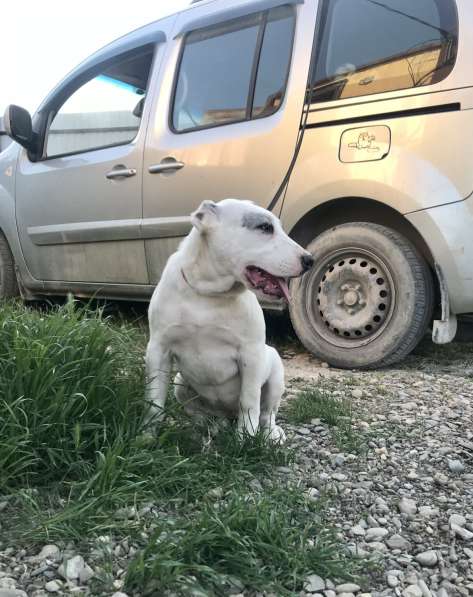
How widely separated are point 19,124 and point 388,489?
4245 millimetres

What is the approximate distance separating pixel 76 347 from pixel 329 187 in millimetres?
2061

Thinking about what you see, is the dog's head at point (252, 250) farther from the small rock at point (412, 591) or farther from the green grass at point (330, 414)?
the small rock at point (412, 591)

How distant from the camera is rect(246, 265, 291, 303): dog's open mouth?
240cm

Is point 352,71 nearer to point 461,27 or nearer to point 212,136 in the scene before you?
point 461,27

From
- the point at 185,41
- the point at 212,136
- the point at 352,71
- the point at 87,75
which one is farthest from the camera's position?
the point at 87,75

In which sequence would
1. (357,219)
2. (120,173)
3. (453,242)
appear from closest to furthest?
1. (453,242)
2. (357,219)
3. (120,173)

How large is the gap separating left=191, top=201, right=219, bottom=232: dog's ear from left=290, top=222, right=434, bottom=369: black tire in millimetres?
1479

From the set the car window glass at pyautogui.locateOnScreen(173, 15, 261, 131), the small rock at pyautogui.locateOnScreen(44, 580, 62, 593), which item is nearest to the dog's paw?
the small rock at pyautogui.locateOnScreen(44, 580, 62, 593)

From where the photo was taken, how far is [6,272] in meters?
5.49

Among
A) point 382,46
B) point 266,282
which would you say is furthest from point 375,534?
point 382,46

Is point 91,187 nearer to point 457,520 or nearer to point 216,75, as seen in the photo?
point 216,75

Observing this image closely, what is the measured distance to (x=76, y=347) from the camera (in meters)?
2.23

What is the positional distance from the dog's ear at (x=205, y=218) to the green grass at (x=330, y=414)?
106 centimetres

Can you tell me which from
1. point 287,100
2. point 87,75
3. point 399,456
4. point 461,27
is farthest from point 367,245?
point 87,75
